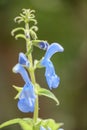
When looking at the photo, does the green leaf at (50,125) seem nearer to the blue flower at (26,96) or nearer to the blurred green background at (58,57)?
the blue flower at (26,96)

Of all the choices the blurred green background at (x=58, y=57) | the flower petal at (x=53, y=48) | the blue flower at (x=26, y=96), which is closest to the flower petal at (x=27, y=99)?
the blue flower at (x=26, y=96)

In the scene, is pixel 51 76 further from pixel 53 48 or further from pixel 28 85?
pixel 53 48

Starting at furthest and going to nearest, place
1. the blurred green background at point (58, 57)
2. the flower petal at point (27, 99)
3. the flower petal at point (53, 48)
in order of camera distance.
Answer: the blurred green background at point (58, 57)
the flower petal at point (53, 48)
the flower petal at point (27, 99)

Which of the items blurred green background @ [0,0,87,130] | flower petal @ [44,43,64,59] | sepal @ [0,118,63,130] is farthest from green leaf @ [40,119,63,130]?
blurred green background @ [0,0,87,130]

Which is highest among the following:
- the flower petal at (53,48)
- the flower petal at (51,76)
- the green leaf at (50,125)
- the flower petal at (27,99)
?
the flower petal at (53,48)

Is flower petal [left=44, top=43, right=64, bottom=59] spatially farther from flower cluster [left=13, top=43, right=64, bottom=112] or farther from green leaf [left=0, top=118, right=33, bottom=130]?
green leaf [left=0, top=118, right=33, bottom=130]

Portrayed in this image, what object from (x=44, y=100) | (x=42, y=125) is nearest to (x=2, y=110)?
(x=44, y=100)

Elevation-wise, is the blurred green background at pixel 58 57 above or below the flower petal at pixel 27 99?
above

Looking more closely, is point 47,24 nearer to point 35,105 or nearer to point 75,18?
point 75,18
